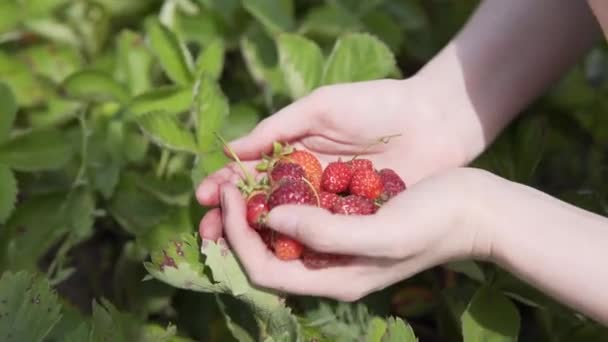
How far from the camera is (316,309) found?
1203 millimetres

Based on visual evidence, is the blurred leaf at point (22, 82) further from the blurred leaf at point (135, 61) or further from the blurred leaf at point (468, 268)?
the blurred leaf at point (468, 268)

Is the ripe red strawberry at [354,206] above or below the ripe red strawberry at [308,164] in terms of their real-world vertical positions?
above

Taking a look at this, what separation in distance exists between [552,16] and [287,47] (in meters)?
0.38

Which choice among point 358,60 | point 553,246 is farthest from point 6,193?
point 553,246

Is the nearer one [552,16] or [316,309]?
[316,309]

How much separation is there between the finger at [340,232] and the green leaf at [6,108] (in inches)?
22.0

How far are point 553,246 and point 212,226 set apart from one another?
39 centimetres

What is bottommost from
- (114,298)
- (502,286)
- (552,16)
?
(114,298)

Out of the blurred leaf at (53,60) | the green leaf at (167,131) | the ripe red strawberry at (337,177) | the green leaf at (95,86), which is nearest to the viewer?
the ripe red strawberry at (337,177)

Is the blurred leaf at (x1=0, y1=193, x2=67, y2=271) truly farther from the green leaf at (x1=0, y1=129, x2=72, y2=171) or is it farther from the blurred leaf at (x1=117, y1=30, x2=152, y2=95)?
the blurred leaf at (x1=117, y1=30, x2=152, y2=95)

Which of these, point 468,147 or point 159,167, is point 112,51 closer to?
point 159,167

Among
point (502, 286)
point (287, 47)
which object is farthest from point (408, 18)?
point (502, 286)

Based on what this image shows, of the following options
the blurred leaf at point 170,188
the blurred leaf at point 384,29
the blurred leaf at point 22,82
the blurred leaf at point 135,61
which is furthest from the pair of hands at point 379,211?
the blurred leaf at point 22,82

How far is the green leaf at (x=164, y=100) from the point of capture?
4.72ft
